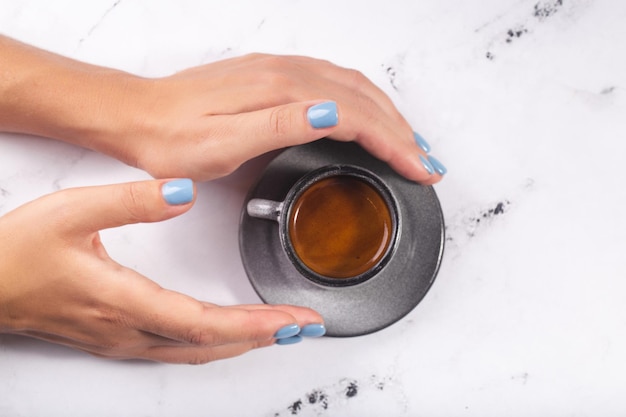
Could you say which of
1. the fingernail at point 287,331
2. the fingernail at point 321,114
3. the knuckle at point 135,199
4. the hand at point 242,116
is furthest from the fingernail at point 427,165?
the knuckle at point 135,199

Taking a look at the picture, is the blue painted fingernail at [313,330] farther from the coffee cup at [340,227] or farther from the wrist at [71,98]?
the wrist at [71,98]

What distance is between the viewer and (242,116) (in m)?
0.96

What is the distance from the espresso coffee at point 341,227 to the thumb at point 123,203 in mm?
196

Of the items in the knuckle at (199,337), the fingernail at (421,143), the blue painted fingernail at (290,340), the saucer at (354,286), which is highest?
the fingernail at (421,143)

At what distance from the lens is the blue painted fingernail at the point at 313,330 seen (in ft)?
3.32

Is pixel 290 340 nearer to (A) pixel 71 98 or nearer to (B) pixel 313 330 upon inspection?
(B) pixel 313 330

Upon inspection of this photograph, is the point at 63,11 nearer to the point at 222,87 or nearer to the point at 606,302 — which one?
the point at 222,87

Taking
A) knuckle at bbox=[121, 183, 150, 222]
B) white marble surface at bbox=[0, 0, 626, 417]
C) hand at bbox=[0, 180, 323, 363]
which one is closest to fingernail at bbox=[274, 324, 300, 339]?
hand at bbox=[0, 180, 323, 363]

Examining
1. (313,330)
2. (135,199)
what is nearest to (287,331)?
(313,330)

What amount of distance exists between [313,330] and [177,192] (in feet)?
0.96

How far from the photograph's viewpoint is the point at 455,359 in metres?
1.13

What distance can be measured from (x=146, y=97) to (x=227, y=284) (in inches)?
12.6

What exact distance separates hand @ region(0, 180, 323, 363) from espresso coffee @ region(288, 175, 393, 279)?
9 cm

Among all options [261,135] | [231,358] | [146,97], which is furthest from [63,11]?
[231,358]
